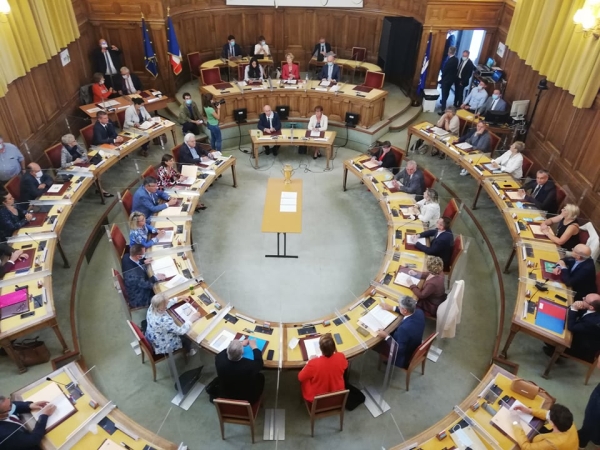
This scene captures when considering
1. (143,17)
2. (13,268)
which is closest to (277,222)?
(13,268)

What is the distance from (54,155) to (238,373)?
21.2 feet

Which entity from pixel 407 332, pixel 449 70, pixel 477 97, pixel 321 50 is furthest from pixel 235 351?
pixel 321 50

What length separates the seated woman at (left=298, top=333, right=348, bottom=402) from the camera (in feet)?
16.9

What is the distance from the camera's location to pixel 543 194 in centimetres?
822

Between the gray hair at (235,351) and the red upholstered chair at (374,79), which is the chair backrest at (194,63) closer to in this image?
the red upholstered chair at (374,79)

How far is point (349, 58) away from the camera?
1473 centimetres

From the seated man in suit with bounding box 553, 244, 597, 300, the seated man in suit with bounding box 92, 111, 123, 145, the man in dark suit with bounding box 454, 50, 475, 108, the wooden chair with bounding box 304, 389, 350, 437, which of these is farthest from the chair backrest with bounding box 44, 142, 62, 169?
the man in dark suit with bounding box 454, 50, 475, 108

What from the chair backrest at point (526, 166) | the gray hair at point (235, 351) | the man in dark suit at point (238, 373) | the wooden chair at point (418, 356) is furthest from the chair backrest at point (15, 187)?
the chair backrest at point (526, 166)

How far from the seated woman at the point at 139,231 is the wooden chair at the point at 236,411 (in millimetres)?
3126

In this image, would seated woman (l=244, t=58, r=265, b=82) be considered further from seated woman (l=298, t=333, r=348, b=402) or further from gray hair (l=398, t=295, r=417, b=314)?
seated woman (l=298, t=333, r=348, b=402)

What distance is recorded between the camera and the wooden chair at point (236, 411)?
4969 mm

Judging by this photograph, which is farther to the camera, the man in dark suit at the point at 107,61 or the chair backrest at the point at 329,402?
the man in dark suit at the point at 107,61

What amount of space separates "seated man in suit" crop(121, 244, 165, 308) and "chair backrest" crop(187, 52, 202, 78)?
8806 mm

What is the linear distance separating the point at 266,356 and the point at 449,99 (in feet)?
36.5
